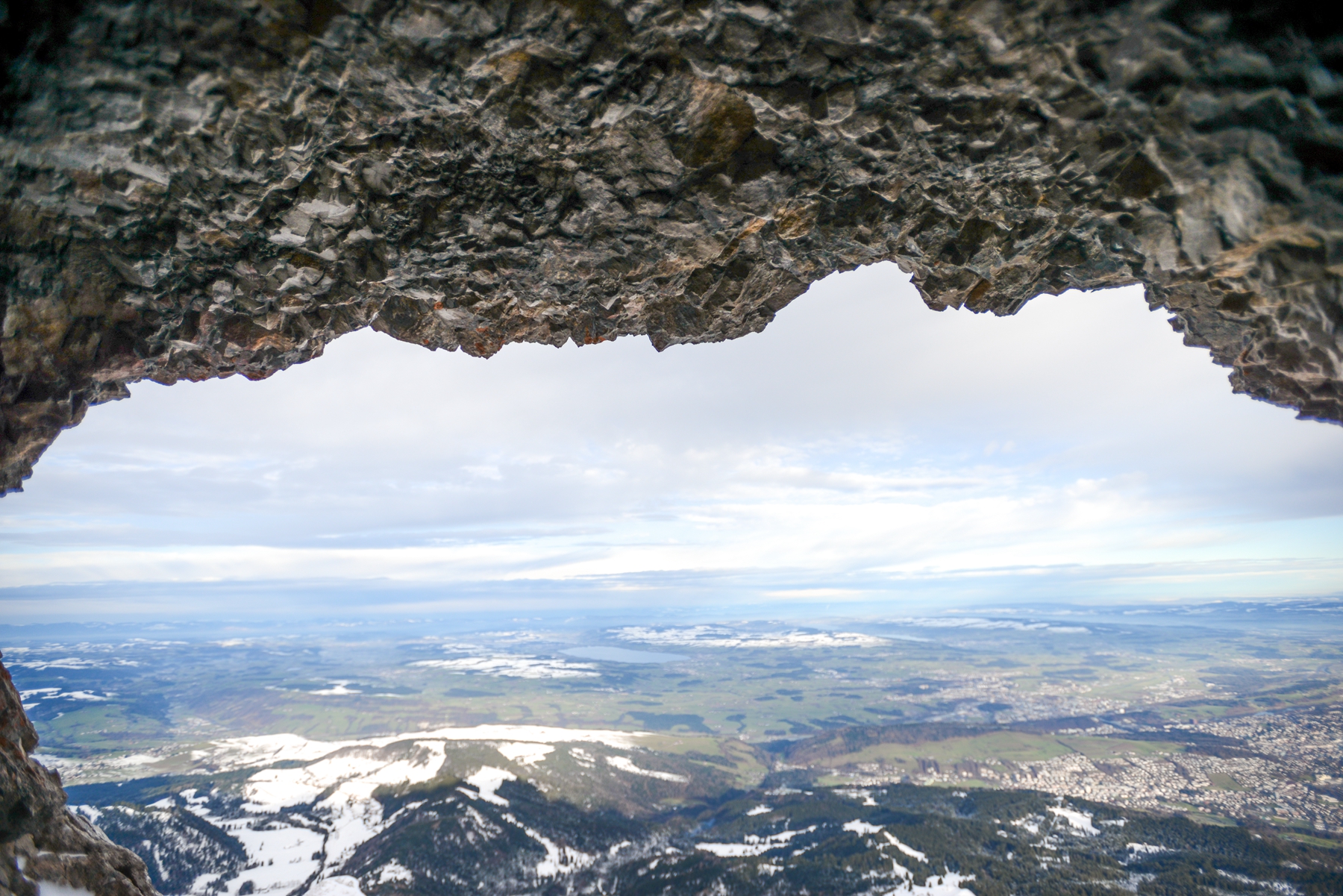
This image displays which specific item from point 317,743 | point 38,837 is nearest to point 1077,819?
point 38,837

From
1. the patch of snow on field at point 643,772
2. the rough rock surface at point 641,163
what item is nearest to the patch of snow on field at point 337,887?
the patch of snow on field at point 643,772

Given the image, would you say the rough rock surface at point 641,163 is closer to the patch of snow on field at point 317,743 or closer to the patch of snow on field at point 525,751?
the patch of snow on field at point 525,751

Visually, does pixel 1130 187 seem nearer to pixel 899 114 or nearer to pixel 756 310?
pixel 899 114

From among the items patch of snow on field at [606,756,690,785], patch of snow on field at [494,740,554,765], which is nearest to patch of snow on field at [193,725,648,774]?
patch of snow on field at [494,740,554,765]

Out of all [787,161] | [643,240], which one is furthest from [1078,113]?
[643,240]

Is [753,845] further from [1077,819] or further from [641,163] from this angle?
[641,163]
